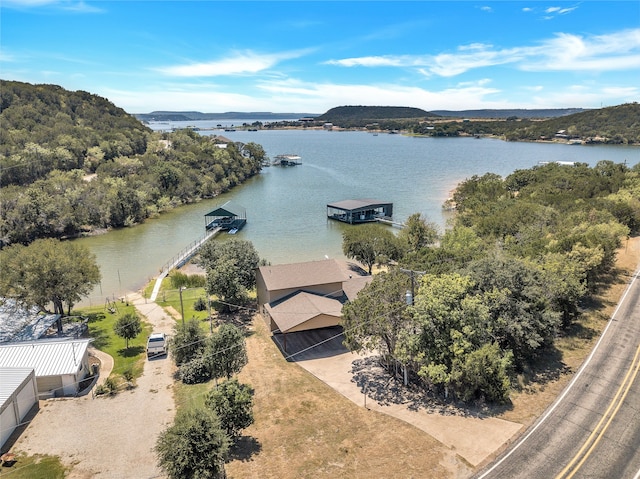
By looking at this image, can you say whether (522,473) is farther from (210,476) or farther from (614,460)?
(210,476)

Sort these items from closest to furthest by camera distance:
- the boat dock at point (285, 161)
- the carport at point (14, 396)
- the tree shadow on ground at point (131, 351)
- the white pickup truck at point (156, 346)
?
the carport at point (14, 396)
the white pickup truck at point (156, 346)
the tree shadow on ground at point (131, 351)
the boat dock at point (285, 161)

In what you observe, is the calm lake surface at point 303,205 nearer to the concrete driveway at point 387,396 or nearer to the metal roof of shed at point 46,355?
the metal roof of shed at point 46,355

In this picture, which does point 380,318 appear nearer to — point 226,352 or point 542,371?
point 226,352

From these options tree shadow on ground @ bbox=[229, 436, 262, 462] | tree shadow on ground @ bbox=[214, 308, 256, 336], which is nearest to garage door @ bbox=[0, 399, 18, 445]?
tree shadow on ground @ bbox=[229, 436, 262, 462]

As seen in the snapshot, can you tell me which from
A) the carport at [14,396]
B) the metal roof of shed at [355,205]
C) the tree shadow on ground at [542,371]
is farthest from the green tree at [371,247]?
the carport at [14,396]

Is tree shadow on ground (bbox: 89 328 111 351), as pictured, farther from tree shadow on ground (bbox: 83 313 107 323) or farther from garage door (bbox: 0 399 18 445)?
garage door (bbox: 0 399 18 445)
